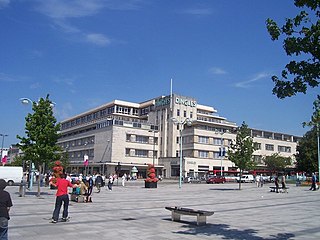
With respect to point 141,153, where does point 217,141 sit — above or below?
above

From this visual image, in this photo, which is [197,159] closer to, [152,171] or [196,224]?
[152,171]

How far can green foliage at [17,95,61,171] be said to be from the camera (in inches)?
1001

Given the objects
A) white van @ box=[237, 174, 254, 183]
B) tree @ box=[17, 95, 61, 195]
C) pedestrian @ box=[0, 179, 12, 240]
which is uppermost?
tree @ box=[17, 95, 61, 195]

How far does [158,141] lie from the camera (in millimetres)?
96250

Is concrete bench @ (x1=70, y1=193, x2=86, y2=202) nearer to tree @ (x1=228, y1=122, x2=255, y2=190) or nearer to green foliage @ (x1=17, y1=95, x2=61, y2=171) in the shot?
green foliage @ (x1=17, y1=95, x2=61, y2=171)

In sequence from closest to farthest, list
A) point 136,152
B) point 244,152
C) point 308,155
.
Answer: point 244,152 → point 308,155 → point 136,152

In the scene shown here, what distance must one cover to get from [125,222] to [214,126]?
86.8 meters

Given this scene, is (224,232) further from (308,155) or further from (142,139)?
(142,139)

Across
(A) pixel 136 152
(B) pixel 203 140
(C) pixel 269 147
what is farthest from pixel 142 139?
(C) pixel 269 147

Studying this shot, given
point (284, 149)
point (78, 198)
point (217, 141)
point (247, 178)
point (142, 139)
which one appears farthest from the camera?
point (284, 149)

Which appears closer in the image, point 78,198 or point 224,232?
point 224,232

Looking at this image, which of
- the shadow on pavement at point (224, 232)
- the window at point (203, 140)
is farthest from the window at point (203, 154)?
the shadow on pavement at point (224, 232)

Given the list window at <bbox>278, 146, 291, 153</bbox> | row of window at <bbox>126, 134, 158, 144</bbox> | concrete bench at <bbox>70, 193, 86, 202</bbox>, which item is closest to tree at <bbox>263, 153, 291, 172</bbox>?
window at <bbox>278, 146, 291, 153</bbox>

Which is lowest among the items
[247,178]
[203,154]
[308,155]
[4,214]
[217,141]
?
[4,214]
